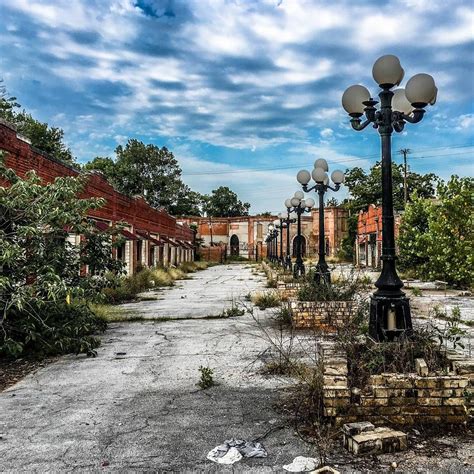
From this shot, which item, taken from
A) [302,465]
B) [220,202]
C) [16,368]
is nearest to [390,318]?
[302,465]

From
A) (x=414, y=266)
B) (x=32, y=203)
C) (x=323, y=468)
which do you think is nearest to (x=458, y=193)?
(x=414, y=266)

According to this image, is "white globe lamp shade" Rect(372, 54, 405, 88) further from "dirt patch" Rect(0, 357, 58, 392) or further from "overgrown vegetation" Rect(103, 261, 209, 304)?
"overgrown vegetation" Rect(103, 261, 209, 304)

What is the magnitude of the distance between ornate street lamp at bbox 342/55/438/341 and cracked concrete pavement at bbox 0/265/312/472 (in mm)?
1374

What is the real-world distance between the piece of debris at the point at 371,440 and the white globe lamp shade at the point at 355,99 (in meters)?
4.24

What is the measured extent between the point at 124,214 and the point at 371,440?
2016cm

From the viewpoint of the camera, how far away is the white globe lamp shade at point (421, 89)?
550 cm

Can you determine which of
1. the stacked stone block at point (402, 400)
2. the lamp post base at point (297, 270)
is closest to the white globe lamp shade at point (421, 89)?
the stacked stone block at point (402, 400)

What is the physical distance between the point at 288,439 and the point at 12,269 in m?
4.96

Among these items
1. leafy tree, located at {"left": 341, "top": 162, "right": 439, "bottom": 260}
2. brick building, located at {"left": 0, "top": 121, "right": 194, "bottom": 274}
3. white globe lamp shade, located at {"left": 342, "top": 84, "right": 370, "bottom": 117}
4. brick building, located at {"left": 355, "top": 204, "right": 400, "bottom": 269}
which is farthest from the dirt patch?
leafy tree, located at {"left": 341, "top": 162, "right": 439, "bottom": 260}

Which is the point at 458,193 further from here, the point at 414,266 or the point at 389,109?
the point at 389,109

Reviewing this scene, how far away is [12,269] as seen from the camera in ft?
22.7

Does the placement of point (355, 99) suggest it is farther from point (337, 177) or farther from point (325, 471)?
point (337, 177)

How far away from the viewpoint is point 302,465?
3373 mm

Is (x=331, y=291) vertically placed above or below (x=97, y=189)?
below
